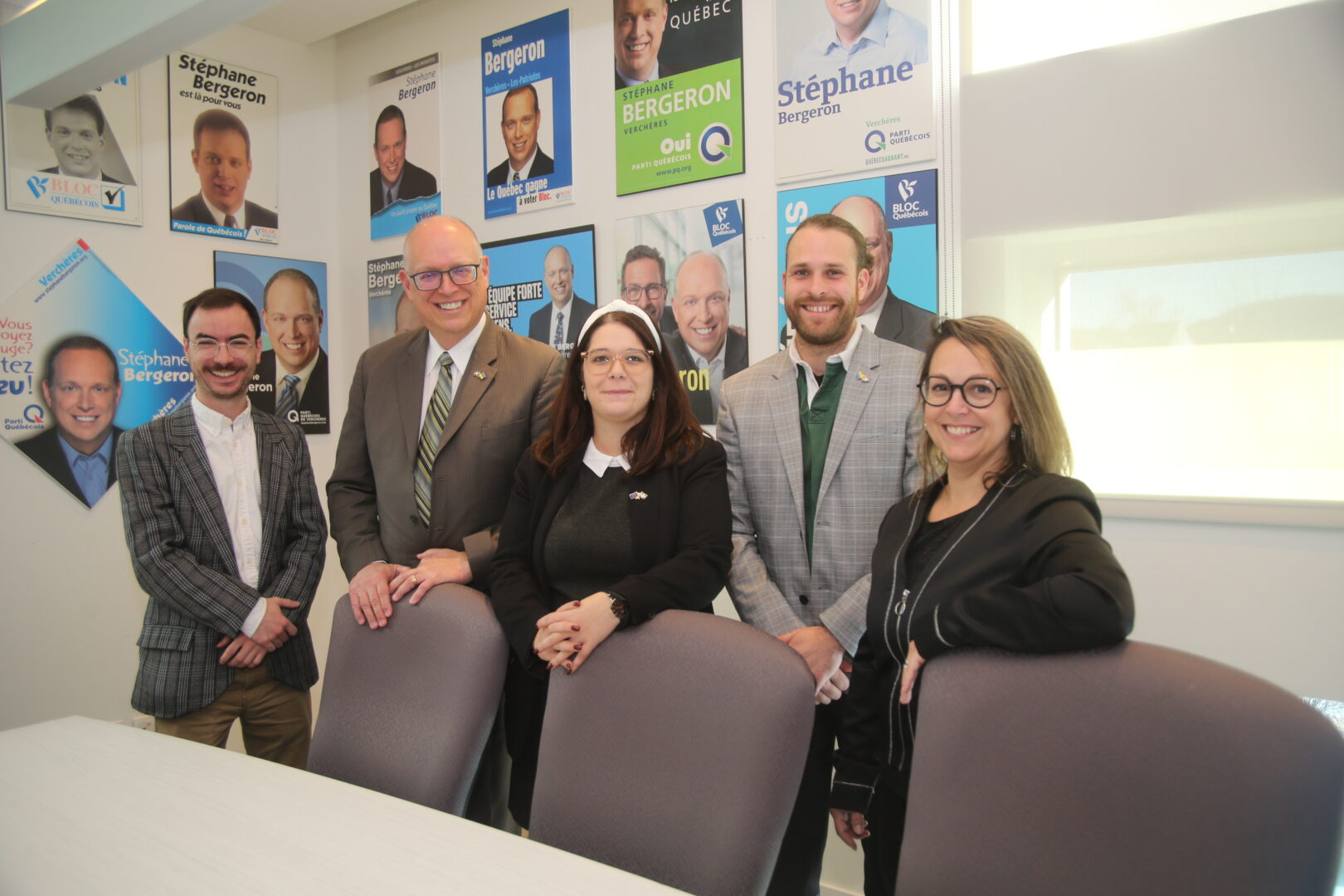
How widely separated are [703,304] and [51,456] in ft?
8.67

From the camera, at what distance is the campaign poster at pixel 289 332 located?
398 centimetres

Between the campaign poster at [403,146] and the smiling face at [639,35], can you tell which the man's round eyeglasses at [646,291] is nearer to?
the smiling face at [639,35]

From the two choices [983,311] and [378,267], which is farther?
[378,267]

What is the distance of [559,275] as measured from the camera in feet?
11.6

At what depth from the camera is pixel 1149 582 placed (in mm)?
2303

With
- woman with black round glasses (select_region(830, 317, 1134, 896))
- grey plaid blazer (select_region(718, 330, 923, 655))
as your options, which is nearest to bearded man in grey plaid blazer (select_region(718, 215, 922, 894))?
grey plaid blazer (select_region(718, 330, 923, 655))

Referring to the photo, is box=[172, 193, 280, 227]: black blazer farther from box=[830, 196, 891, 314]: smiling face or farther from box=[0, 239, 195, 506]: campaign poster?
box=[830, 196, 891, 314]: smiling face

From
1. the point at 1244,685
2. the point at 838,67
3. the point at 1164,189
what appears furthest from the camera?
the point at 838,67

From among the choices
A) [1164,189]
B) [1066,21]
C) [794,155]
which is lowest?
[1164,189]

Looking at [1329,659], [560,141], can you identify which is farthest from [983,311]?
[560,141]

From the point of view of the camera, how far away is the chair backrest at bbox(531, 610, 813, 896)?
131cm

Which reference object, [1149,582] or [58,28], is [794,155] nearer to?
[1149,582]

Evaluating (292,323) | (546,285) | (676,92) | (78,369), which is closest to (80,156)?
(78,369)

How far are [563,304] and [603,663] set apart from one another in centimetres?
225
